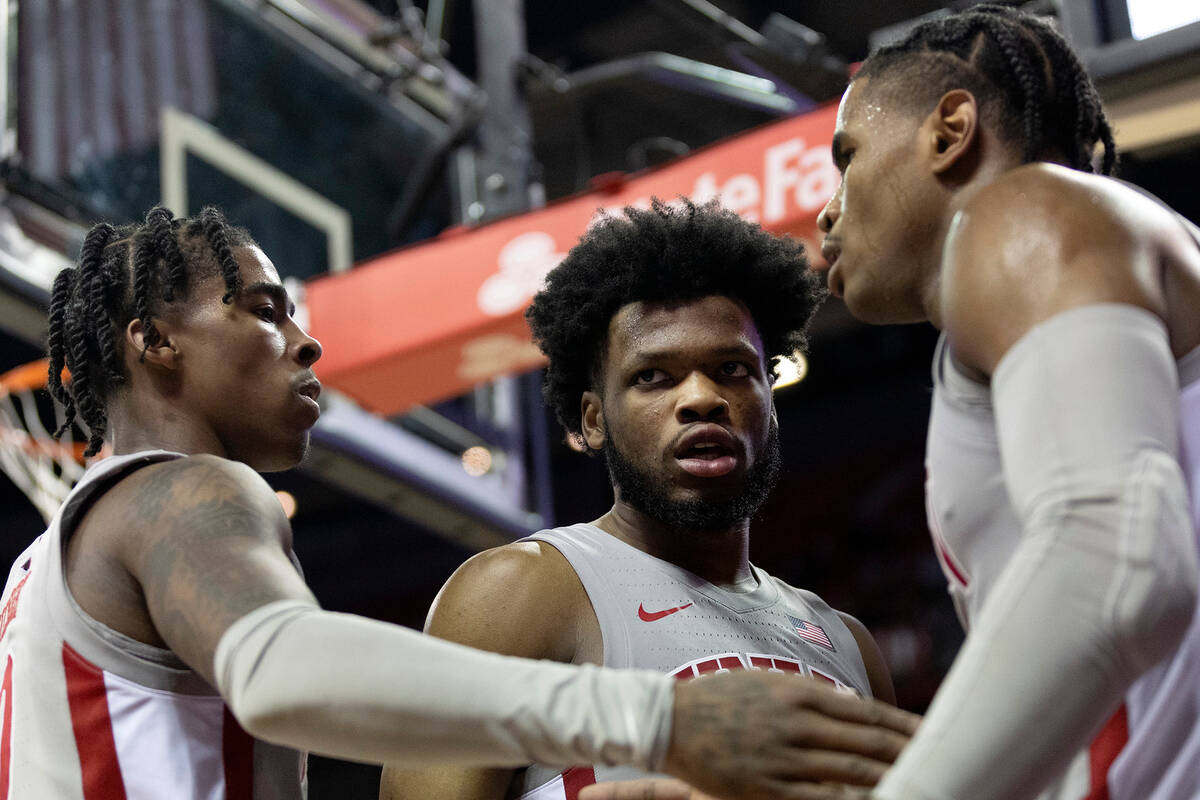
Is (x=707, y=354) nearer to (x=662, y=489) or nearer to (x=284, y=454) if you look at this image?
(x=662, y=489)

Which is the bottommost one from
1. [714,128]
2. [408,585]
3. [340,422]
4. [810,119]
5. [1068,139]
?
[408,585]

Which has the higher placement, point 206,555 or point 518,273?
point 206,555

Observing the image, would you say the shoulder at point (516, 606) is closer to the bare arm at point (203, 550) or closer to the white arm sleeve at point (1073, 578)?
the bare arm at point (203, 550)

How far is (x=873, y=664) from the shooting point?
2.64 m

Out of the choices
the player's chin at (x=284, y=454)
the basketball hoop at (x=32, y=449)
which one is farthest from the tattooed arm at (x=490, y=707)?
the basketball hoop at (x=32, y=449)

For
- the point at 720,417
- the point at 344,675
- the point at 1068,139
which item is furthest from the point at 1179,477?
the point at 720,417

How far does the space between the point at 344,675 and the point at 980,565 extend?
0.76m

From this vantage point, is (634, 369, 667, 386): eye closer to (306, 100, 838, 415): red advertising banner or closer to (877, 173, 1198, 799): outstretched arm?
(877, 173, 1198, 799): outstretched arm

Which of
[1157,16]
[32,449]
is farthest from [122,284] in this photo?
[32,449]

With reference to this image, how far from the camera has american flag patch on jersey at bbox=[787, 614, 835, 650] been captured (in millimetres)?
2496

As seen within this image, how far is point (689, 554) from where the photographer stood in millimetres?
2525

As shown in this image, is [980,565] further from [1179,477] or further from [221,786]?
[221,786]

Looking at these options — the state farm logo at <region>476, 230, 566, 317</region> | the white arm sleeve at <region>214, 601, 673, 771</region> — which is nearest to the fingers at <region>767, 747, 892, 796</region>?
the white arm sleeve at <region>214, 601, 673, 771</region>

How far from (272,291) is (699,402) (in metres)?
0.76
